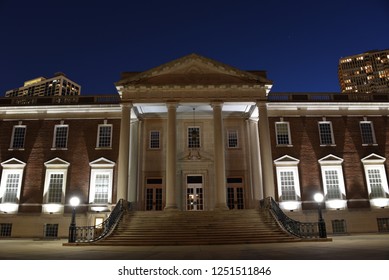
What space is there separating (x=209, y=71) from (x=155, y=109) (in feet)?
19.7

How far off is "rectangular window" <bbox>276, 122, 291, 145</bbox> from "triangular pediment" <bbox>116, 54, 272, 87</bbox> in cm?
A: 525

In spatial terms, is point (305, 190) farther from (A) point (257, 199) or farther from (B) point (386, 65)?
(B) point (386, 65)

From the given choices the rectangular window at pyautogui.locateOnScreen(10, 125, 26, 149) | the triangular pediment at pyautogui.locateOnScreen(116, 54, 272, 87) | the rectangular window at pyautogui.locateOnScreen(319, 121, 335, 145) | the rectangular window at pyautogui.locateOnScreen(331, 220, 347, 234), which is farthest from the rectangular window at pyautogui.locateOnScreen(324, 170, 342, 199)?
the rectangular window at pyautogui.locateOnScreen(10, 125, 26, 149)

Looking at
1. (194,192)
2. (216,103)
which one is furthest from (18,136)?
(216,103)

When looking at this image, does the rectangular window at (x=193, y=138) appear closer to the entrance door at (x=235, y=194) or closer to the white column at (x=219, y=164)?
the white column at (x=219, y=164)

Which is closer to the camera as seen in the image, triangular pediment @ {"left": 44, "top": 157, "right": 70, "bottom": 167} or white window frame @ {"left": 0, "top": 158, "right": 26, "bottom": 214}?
white window frame @ {"left": 0, "top": 158, "right": 26, "bottom": 214}

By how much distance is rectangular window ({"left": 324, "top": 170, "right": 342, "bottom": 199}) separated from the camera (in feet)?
101

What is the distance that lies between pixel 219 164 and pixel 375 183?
49.2 feet

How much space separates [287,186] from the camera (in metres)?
31.1

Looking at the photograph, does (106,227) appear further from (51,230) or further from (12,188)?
(12,188)

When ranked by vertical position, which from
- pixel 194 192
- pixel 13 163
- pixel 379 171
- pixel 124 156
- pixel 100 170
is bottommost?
pixel 194 192

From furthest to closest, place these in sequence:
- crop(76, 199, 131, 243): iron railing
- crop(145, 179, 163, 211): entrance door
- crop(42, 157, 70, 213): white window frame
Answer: crop(145, 179, 163, 211): entrance door, crop(42, 157, 70, 213): white window frame, crop(76, 199, 131, 243): iron railing

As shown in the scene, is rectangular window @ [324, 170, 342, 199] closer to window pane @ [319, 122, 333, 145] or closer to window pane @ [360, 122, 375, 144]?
window pane @ [319, 122, 333, 145]

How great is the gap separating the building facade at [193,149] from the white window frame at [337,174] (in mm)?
91
